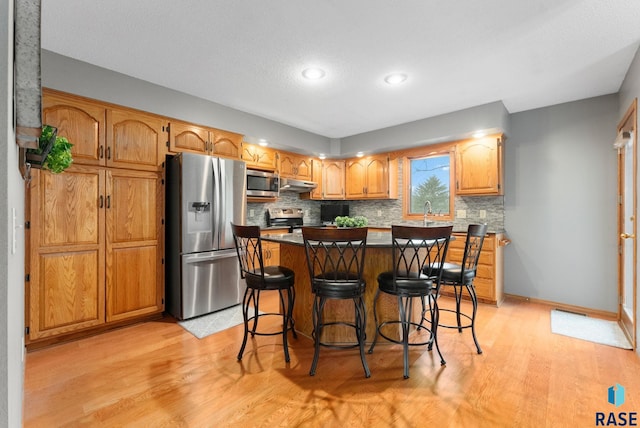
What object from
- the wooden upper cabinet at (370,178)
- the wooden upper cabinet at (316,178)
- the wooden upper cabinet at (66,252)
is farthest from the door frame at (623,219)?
the wooden upper cabinet at (66,252)

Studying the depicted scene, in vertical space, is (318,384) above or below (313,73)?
below

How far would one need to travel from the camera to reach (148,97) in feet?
10.1

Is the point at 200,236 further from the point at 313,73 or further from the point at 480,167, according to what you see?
the point at 480,167

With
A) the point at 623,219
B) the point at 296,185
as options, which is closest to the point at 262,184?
the point at 296,185

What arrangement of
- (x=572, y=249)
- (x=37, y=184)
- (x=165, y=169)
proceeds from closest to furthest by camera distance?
1. (x=37, y=184)
2. (x=165, y=169)
3. (x=572, y=249)

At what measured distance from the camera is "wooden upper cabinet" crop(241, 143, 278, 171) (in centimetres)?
430

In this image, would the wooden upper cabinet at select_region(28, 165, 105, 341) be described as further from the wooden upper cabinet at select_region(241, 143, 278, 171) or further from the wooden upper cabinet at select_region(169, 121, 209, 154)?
the wooden upper cabinet at select_region(241, 143, 278, 171)

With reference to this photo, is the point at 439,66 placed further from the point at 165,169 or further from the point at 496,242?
the point at 165,169

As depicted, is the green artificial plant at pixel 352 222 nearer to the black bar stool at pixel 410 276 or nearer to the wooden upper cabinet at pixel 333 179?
the black bar stool at pixel 410 276

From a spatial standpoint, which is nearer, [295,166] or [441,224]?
[441,224]

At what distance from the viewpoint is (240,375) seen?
208 cm

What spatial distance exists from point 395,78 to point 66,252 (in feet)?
11.5

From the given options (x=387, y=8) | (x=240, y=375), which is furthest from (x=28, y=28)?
(x=240, y=375)

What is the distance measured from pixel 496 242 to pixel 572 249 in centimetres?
87
